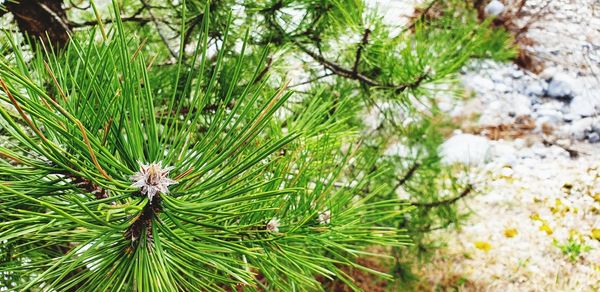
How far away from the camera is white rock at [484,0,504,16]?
10.0 feet

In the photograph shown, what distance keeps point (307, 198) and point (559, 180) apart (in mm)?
2154

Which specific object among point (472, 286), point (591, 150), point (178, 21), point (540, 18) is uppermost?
point (178, 21)

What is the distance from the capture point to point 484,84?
3447 mm

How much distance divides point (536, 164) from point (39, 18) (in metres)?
2.47

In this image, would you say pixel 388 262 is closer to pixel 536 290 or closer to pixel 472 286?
pixel 472 286

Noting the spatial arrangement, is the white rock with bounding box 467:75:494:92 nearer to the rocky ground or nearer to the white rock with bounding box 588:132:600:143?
the rocky ground

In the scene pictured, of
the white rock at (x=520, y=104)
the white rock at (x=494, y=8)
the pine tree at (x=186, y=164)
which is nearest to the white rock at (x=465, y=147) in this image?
the white rock at (x=520, y=104)

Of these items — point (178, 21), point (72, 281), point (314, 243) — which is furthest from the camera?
point (178, 21)

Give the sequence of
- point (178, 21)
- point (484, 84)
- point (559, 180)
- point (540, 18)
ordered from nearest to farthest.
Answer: point (178, 21), point (559, 180), point (540, 18), point (484, 84)

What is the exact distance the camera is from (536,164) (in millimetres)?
2617

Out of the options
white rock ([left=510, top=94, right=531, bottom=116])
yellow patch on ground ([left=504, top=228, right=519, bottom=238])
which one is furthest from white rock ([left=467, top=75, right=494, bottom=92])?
yellow patch on ground ([left=504, top=228, right=519, bottom=238])

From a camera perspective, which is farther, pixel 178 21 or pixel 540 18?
pixel 540 18

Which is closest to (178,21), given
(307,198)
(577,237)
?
(307,198)

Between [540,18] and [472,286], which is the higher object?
[540,18]
